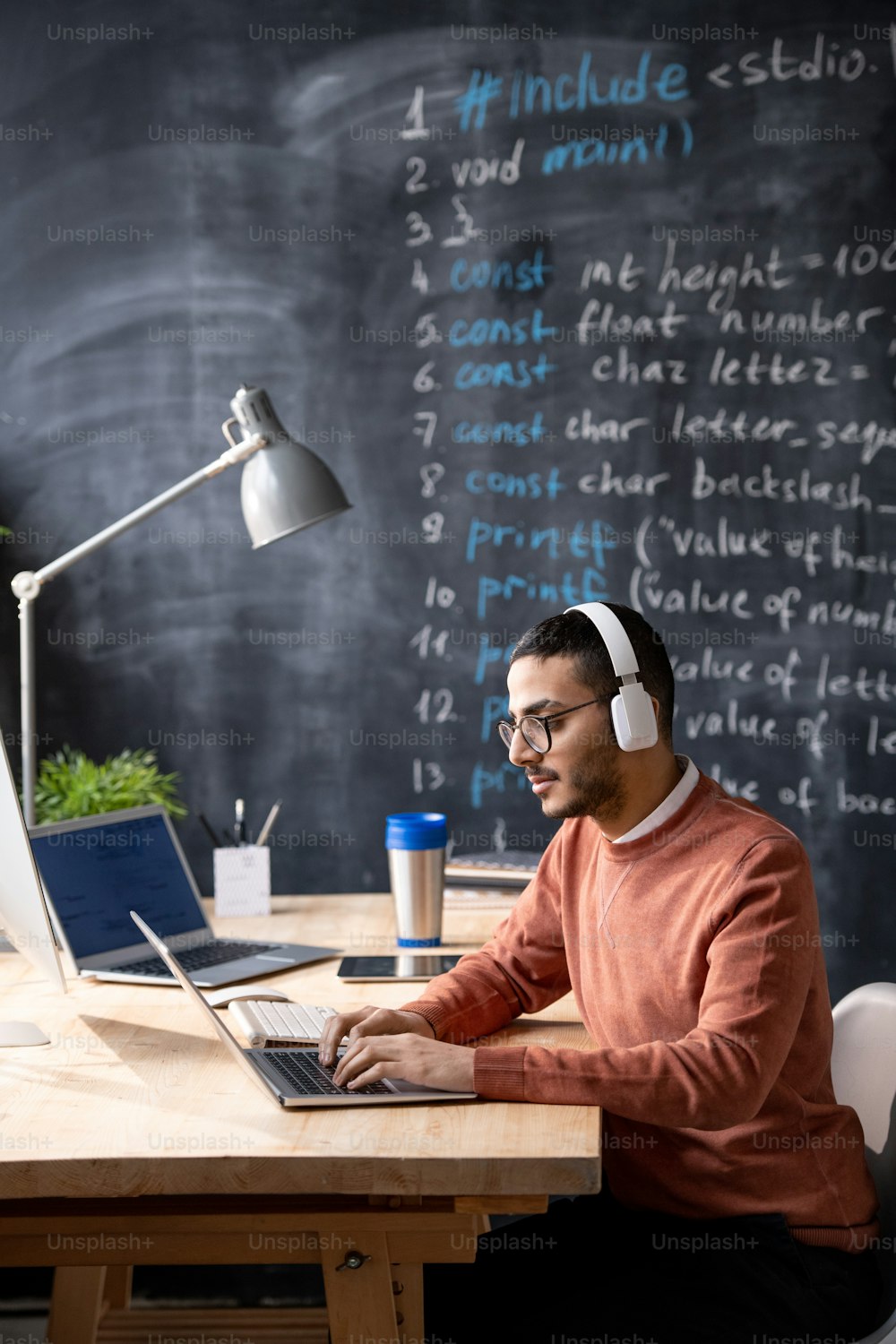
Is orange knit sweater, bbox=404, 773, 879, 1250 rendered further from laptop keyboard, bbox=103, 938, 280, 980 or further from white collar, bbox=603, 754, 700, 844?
laptop keyboard, bbox=103, 938, 280, 980

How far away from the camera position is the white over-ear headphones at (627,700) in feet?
4.71

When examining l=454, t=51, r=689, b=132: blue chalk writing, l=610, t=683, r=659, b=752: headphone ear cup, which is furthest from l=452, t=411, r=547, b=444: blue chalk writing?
l=610, t=683, r=659, b=752: headphone ear cup

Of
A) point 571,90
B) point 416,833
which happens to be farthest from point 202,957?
point 571,90

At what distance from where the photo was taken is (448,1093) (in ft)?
4.17

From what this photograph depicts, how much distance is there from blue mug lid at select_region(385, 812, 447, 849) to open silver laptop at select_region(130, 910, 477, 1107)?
0.63 meters

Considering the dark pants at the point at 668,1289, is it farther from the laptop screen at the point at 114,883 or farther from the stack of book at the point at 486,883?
the stack of book at the point at 486,883

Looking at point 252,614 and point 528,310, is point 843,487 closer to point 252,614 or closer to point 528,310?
point 528,310

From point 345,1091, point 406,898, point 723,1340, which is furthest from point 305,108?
point 723,1340

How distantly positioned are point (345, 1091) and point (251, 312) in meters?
2.08

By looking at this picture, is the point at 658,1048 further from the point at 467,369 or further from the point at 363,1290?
the point at 467,369

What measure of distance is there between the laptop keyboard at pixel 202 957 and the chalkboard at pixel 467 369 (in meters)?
1.00

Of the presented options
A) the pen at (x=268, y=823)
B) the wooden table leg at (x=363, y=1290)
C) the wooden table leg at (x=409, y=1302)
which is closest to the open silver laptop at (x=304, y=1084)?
the wooden table leg at (x=363, y=1290)

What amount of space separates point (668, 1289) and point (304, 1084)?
1.36 feet

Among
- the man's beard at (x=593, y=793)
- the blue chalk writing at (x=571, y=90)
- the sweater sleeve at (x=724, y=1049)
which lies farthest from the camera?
the blue chalk writing at (x=571, y=90)
